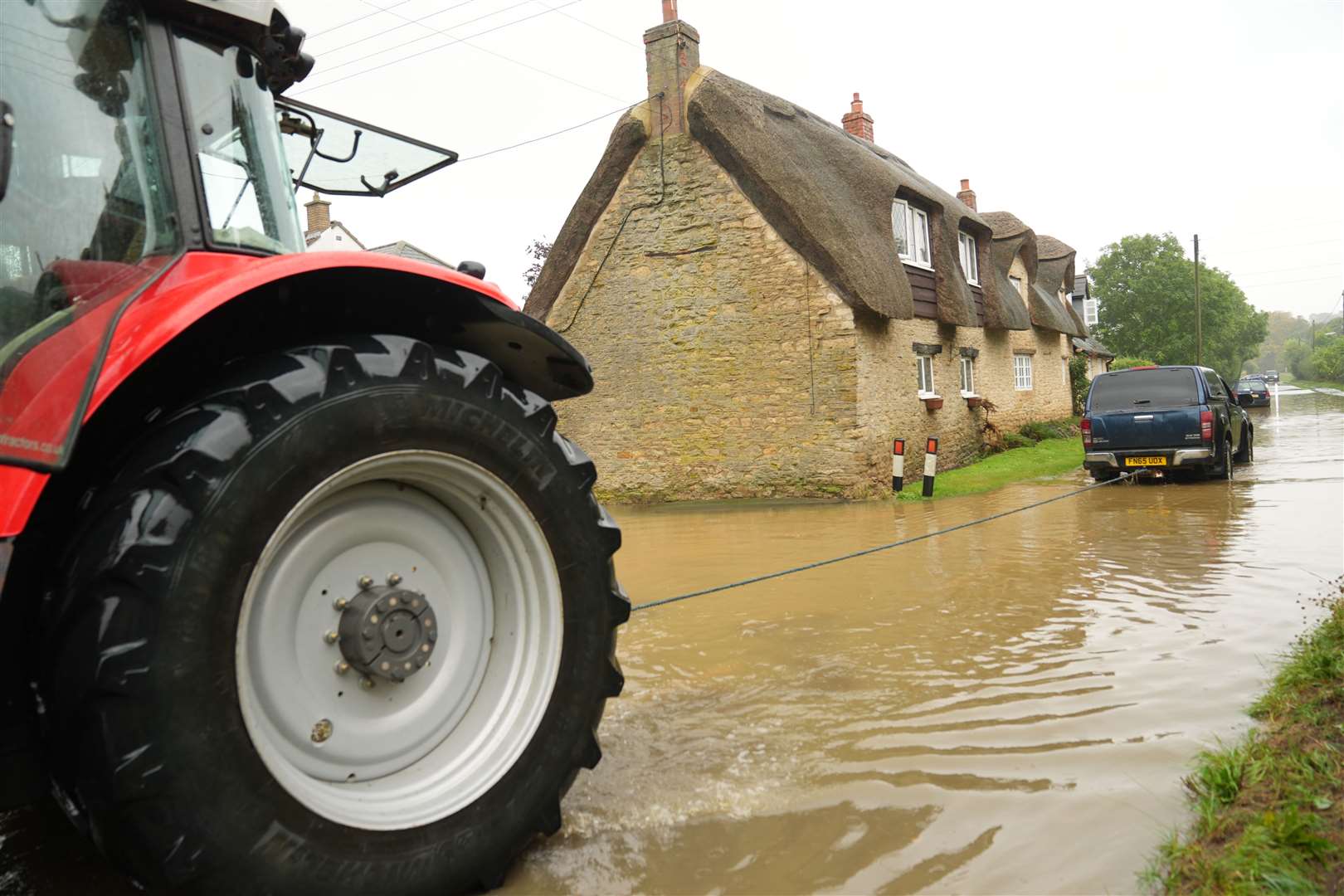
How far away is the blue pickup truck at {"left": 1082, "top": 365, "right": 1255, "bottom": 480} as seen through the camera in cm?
1378

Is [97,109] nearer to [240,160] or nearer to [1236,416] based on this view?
[240,160]

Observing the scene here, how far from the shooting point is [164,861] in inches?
72.3

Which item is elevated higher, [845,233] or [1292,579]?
[845,233]

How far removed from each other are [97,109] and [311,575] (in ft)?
4.23

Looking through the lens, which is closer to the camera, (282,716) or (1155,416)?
(282,716)

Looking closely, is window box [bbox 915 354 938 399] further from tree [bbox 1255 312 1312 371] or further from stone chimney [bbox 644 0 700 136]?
tree [bbox 1255 312 1312 371]

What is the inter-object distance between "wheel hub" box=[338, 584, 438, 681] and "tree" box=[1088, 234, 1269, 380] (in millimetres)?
65265

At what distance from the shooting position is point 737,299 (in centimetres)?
1551

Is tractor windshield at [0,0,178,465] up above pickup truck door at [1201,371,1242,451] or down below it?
above

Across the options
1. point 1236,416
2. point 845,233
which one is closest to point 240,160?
point 845,233

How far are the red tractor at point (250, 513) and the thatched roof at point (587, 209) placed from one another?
1365 centimetres

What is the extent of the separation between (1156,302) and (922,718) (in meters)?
66.9

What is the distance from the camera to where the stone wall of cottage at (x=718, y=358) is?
588 inches

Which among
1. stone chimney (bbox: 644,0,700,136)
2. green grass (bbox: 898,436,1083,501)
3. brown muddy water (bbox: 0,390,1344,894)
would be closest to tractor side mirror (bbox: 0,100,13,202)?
brown muddy water (bbox: 0,390,1344,894)
